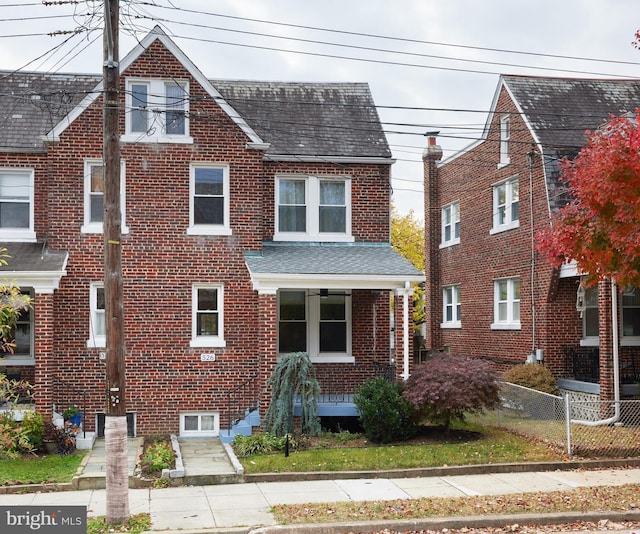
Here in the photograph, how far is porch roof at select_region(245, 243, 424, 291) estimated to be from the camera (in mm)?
18219

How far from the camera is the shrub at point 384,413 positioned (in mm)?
17156

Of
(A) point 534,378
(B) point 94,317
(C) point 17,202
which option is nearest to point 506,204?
(A) point 534,378

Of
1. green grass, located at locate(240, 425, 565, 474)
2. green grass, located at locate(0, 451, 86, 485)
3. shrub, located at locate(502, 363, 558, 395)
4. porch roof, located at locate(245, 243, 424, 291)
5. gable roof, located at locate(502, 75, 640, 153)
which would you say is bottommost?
green grass, located at locate(0, 451, 86, 485)

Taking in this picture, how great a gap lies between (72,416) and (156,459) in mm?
4111

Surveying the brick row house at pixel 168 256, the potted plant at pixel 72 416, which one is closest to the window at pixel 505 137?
the brick row house at pixel 168 256

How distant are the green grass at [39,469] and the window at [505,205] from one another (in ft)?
46.2

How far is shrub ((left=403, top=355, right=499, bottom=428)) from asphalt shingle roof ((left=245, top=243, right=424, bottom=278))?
2.24m

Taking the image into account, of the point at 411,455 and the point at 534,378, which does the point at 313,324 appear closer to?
the point at 411,455

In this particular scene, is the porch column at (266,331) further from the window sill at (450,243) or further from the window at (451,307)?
the window sill at (450,243)

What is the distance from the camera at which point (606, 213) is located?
1452 centimetres

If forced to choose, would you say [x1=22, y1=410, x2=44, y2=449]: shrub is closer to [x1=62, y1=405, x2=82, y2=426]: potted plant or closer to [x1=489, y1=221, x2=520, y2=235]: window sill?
[x1=62, y1=405, x2=82, y2=426]: potted plant

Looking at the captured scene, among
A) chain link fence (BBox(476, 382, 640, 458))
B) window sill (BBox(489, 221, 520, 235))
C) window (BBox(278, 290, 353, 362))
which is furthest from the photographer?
window sill (BBox(489, 221, 520, 235))

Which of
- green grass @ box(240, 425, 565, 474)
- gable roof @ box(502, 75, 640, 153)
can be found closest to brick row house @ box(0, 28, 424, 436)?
green grass @ box(240, 425, 565, 474)

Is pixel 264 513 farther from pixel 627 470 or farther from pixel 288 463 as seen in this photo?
pixel 627 470
